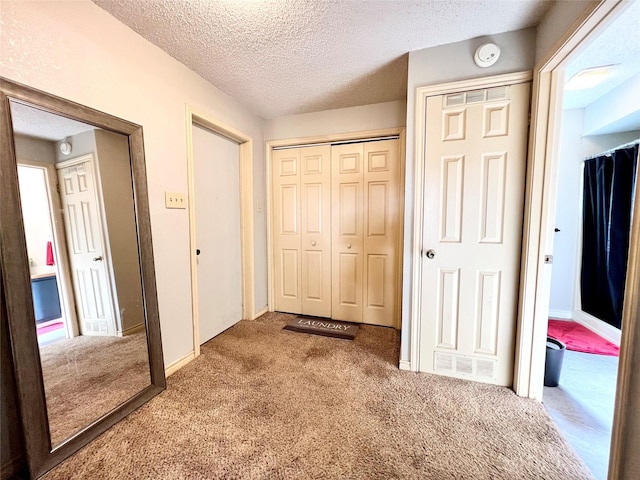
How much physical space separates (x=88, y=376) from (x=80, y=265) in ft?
2.11

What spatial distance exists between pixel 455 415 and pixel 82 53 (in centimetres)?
295

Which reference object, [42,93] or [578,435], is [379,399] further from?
[42,93]

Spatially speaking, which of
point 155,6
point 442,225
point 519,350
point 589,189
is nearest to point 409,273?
point 442,225

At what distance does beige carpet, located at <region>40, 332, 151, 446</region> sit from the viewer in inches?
50.1

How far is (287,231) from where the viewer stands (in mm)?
3100

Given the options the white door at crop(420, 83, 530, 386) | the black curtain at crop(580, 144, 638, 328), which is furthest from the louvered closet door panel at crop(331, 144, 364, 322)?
the black curtain at crop(580, 144, 638, 328)

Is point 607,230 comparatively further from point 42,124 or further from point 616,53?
point 42,124

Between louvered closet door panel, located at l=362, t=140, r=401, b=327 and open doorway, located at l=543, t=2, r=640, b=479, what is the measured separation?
131 centimetres

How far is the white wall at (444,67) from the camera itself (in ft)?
5.24

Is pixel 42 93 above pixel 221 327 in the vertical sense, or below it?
above

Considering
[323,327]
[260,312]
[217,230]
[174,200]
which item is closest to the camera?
[174,200]

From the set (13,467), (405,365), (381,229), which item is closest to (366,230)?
(381,229)

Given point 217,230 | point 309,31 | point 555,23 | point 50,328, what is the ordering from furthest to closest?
point 217,230
point 309,31
point 555,23
point 50,328

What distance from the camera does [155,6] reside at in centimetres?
140
